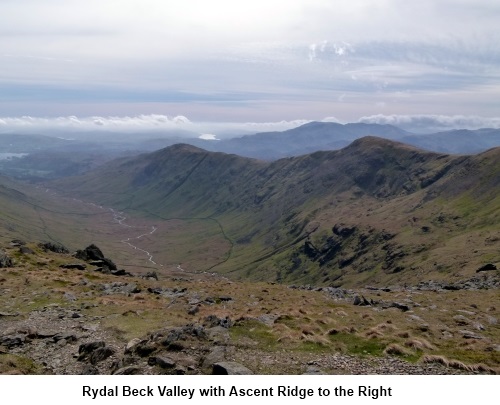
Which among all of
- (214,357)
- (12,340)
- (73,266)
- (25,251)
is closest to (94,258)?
(25,251)

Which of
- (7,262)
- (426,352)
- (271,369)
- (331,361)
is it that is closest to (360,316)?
(426,352)

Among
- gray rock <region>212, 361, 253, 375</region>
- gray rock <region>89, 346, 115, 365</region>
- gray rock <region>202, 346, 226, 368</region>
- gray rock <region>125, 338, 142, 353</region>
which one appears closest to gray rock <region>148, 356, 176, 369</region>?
gray rock <region>202, 346, 226, 368</region>

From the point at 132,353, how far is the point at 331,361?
12752 mm

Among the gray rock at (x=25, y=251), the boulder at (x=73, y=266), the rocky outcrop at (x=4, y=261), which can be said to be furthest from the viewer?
the gray rock at (x=25, y=251)

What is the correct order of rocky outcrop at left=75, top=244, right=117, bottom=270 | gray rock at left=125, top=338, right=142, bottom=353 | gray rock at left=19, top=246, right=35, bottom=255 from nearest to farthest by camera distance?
gray rock at left=125, top=338, right=142, bottom=353
gray rock at left=19, top=246, right=35, bottom=255
rocky outcrop at left=75, top=244, right=117, bottom=270

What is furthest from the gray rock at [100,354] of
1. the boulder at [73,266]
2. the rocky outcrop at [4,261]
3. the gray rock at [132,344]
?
the boulder at [73,266]

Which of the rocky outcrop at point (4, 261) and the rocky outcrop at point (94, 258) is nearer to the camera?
the rocky outcrop at point (4, 261)

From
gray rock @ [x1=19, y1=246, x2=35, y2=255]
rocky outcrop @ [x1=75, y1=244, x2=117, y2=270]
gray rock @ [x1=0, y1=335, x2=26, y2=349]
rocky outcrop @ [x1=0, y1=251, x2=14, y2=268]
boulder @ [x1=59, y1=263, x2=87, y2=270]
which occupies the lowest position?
rocky outcrop @ [x1=75, y1=244, x2=117, y2=270]

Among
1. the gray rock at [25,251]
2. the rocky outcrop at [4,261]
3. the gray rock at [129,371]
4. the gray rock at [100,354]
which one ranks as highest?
the gray rock at [129,371]

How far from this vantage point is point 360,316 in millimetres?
40281

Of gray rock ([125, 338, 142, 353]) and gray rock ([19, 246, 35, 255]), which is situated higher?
gray rock ([125, 338, 142, 353])

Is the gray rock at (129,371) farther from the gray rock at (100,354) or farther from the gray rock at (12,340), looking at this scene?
the gray rock at (12,340)

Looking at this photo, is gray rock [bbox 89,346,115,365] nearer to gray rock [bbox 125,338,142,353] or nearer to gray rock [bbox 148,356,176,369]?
gray rock [bbox 125,338,142,353]
